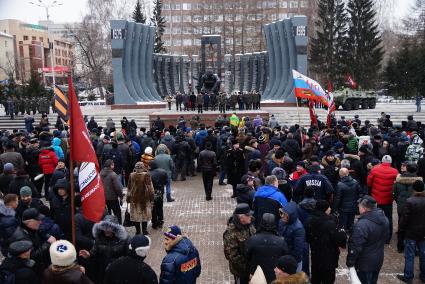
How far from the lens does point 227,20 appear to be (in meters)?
65.9

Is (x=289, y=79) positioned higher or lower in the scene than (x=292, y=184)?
higher

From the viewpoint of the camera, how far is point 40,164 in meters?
11.0

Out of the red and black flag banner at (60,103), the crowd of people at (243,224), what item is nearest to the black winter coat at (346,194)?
the crowd of people at (243,224)

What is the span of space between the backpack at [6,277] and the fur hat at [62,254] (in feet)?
2.25

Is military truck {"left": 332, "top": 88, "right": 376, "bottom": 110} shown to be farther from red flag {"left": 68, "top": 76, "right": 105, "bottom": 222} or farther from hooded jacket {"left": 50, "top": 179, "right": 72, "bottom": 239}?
red flag {"left": 68, "top": 76, "right": 105, "bottom": 222}

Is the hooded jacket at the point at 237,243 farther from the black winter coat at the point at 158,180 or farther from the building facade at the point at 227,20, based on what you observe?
the building facade at the point at 227,20

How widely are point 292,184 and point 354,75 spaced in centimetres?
4056

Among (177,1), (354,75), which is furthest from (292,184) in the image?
(177,1)

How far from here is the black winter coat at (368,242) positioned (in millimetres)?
5383

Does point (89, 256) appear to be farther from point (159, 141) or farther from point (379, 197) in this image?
point (159, 141)

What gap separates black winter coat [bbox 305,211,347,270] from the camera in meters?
5.44

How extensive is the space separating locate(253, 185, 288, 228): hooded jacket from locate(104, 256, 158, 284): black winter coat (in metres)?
2.48

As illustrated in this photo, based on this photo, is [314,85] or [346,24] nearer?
[314,85]

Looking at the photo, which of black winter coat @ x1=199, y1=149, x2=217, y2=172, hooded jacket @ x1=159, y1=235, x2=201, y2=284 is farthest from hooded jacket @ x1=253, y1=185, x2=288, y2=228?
black winter coat @ x1=199, y1=149, x2=217, y2=172
